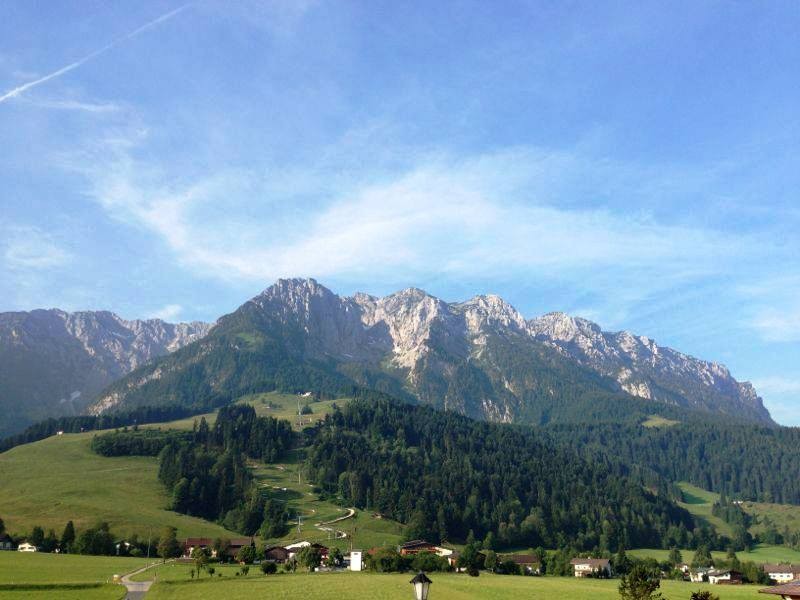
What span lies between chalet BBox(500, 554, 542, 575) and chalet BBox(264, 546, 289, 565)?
189 ft

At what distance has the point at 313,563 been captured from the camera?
147 metres

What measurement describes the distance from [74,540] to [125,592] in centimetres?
8003

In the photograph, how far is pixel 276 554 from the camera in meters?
168

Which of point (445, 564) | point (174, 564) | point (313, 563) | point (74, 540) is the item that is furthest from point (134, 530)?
point (445, 564)

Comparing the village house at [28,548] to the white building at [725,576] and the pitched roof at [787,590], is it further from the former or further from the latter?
the pitched roof at [787,590]

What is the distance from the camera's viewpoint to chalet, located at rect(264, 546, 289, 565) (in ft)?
545

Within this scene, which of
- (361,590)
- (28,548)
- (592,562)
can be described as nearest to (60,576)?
(361,590)

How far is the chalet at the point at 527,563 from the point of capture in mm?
181500

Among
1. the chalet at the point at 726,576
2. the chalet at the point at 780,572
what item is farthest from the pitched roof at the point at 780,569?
the chalet at the point at 726,576

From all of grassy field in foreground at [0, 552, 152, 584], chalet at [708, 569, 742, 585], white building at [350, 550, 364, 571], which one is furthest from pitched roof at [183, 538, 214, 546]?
chalet at [708, 569, 742, 585]

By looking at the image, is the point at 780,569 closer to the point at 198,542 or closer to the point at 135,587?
the point at 198,542

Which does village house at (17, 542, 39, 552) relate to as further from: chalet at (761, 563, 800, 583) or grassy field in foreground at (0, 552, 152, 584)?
chalet at (761, 563, 800, 583)

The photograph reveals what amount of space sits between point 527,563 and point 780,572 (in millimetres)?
70626

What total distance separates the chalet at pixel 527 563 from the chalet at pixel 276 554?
57.5 metres
